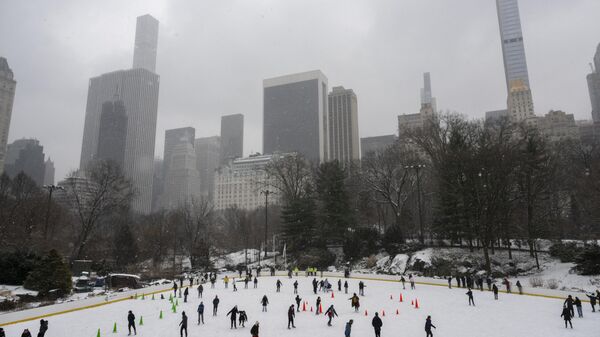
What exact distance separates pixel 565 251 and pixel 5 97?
9098 inches

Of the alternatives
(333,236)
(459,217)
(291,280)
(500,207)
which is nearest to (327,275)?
(291,280)

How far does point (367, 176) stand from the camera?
2130 inches

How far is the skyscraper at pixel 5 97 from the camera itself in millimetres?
181250

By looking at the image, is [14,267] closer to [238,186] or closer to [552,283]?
[552,283]

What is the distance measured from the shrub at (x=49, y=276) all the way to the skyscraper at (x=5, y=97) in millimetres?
184824

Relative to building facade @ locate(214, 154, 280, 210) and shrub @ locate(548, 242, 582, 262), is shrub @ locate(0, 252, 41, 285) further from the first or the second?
building facade @ locate(214, 154, 280, 210)

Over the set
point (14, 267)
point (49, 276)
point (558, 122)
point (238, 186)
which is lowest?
point (49, 276)

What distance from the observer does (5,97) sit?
18975 cm

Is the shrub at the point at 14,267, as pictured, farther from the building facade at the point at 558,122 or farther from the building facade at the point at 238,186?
the building facade at the point at 558,122

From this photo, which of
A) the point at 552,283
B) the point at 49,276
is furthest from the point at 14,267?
the point at 552,283

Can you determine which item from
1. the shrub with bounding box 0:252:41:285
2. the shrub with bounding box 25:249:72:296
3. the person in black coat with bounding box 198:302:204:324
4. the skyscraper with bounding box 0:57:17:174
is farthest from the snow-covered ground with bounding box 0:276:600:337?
the skyscraper with bounding box 0:57:17:174

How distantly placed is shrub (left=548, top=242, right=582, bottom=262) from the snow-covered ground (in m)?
12.0

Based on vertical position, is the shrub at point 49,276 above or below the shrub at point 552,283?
above

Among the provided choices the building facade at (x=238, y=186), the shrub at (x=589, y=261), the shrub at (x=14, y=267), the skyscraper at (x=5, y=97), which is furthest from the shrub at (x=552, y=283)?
the skyscraper at (x=5, y=97)
